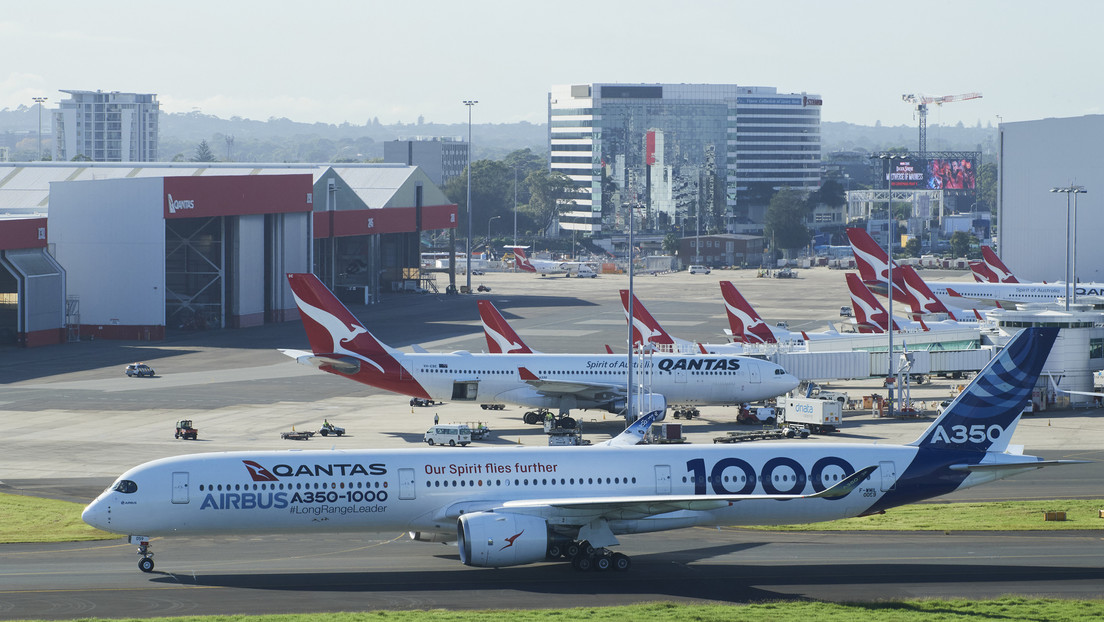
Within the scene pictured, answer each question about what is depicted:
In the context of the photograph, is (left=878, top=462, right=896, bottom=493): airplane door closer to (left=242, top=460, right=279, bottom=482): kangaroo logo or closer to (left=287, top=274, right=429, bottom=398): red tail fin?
(left=242, top=460, right=279, bottom=482): kangaroo logo

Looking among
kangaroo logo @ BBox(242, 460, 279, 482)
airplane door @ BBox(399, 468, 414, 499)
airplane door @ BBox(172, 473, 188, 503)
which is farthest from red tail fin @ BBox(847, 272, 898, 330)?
airplane door @ BBox(172, 473, 188, 503)

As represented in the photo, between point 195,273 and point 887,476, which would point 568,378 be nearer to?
point 887,476

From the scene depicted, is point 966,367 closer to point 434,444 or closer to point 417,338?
point 434,444

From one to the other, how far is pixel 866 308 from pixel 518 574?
71.7m

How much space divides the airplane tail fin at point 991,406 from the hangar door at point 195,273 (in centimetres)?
9748

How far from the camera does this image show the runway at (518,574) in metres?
38.3

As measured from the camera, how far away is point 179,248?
133 meters

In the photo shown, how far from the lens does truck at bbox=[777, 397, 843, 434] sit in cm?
7388

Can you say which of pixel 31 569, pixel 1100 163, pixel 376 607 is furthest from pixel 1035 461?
pixel 1100 163

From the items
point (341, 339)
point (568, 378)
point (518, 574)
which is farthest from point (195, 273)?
point (518, 574)

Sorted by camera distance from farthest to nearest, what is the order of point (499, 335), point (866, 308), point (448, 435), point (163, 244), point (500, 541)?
point (163, 244) → point (866, 308) → point (499, 335) → point (448, 435) → point (500, 541)

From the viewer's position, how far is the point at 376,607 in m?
37.5

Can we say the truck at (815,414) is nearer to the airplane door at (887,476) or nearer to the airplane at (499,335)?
the airplane at (499,335)

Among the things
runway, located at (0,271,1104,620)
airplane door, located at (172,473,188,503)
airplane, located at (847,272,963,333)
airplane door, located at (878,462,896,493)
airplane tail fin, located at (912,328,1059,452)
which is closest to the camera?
runway, located at (0,271,1104,620)
